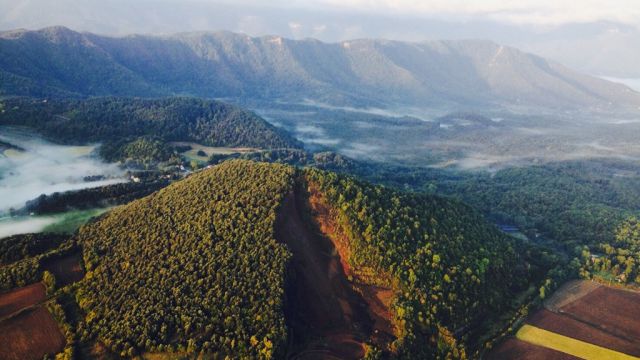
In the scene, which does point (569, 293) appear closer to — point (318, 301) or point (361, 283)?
point (361, 283)

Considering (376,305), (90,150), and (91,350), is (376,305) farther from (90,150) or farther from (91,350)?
(90,150)

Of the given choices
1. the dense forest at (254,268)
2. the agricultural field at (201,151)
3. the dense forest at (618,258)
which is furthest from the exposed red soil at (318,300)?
the agricultural field at (201,151)

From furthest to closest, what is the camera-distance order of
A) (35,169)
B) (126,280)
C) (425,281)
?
(35,169)
(425,281)
(126,280)

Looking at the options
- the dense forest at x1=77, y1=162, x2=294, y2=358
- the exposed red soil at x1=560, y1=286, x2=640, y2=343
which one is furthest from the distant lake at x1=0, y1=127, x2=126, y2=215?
the exposed red soil at x1=560, y1=286, x2=640, y2=343

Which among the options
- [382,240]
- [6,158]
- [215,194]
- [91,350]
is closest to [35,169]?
[6,158]

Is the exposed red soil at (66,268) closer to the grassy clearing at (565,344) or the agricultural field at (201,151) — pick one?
the grassy clearing at (565,344)

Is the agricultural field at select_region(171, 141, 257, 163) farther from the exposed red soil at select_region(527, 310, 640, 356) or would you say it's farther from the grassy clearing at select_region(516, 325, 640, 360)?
the grassy clearing at select_region(516, 325, 640, 360)
